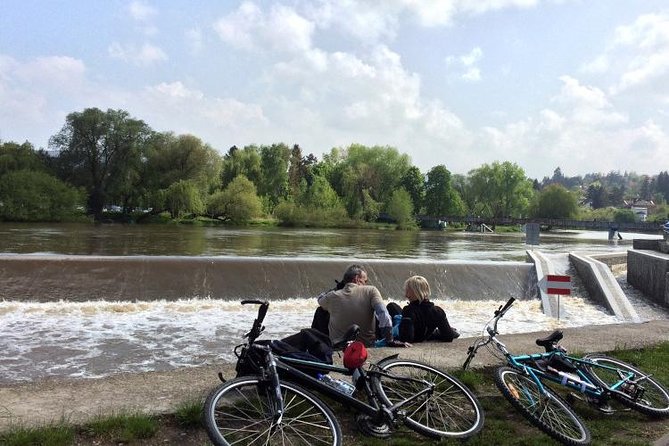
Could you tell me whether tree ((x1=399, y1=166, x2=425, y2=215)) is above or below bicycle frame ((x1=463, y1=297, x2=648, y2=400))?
above

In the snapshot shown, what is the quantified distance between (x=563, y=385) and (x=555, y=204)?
108877 millimetres

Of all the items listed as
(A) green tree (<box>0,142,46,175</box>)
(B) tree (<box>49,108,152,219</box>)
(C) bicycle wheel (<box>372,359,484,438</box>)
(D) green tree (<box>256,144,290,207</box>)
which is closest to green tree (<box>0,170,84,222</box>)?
(A) green tree (<box>0,142,46,175</box>)

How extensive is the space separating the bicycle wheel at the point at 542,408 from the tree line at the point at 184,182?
5773 cm

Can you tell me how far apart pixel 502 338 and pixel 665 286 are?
9296 mm

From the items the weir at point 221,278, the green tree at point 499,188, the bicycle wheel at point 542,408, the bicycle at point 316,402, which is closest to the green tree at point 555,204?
the green tree at point 499,188

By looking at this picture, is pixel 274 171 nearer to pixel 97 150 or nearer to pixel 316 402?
pixel 97 150

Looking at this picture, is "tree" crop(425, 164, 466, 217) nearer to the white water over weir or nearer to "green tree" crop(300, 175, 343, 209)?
"green tree" crop(300, 175, 343, 209)

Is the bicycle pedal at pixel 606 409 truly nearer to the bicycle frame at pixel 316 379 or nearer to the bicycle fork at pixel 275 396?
the bicycle frame at pixel 316 379

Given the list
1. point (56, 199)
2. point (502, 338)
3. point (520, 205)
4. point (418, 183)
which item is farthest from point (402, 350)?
point (520, 205)

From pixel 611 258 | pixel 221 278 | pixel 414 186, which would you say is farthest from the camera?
pixel 414 186

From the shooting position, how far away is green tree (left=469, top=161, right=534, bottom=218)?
342 ft

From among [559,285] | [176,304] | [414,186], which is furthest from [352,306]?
[414,186]

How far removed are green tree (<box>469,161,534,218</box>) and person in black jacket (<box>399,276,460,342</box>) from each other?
100556 millimetres

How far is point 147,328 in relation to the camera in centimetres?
1143
